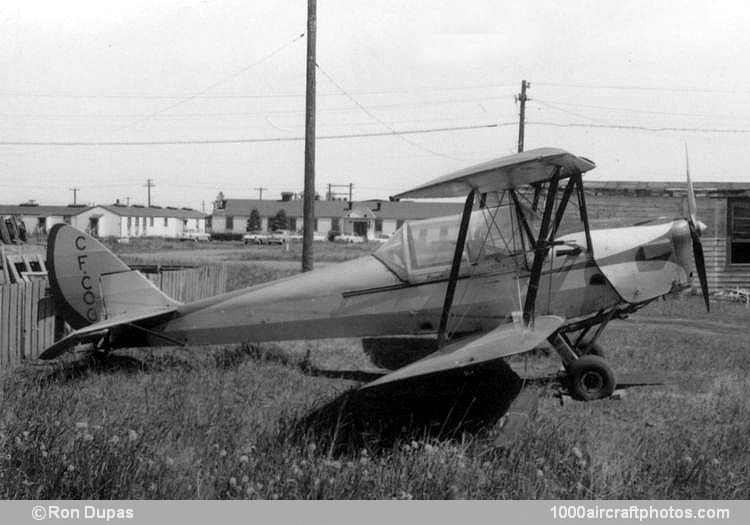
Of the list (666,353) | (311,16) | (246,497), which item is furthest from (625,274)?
(311,16)

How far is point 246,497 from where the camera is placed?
14.8ft

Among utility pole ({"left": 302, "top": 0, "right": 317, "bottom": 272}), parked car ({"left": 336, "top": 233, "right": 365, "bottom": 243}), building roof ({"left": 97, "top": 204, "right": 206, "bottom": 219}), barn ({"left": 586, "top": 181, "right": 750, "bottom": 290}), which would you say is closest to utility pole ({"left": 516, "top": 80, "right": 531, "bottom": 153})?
barn ({"left": 586, "top": 181, "right": 750, "bottom": 290})

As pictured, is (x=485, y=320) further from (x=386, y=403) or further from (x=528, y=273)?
(x=386, y=403)

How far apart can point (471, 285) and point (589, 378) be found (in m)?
1.49

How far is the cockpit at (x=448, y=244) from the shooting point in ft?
25.6

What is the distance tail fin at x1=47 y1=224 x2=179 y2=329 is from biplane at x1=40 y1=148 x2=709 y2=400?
23mm

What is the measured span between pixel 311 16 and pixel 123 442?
10670 mm

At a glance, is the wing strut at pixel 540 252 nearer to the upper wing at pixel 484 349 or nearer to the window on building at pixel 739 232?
the upper wing at pixel 484 349

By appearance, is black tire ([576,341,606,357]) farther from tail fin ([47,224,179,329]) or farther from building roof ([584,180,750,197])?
building roof ([584,180,750,197])

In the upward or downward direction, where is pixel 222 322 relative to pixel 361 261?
downward

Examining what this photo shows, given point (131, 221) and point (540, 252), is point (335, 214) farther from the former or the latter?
point (540, 252)

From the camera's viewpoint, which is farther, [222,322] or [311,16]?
[311,16]

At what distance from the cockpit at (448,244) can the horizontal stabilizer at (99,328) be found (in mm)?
2591

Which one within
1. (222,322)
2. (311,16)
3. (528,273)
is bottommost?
(222,322)
